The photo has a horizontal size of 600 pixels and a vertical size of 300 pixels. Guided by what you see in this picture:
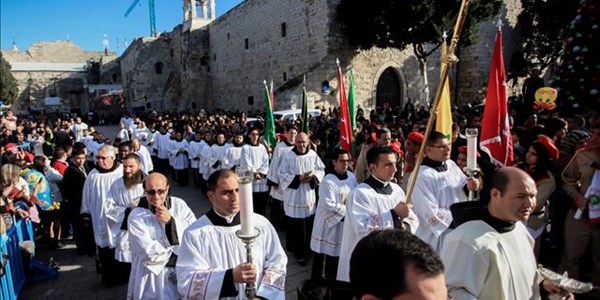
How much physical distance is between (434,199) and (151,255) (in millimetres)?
2702

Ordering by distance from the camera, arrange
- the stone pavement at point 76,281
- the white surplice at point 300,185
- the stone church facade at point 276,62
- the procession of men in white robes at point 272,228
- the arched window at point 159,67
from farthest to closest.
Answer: the arched window at point 159,67
the stone church facade at point 276,62
the white surplice at point 300,185
the stone pavement at point 76,281
the procession of men in white robes at point 272,228

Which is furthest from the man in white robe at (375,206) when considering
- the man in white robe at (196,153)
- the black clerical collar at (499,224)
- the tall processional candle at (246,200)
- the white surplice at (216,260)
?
the man in white robe at (196,153)

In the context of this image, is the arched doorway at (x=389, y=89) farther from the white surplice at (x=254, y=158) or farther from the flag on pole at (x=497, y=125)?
the flag on pole at (x=497, y=125)

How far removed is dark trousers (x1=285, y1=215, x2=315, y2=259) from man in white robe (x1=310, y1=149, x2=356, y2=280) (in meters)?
0.83

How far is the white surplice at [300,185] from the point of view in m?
5.78

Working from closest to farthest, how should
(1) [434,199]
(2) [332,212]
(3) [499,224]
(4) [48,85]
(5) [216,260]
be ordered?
(3) [499,224] < (5) [216,260] < (1) [434,199] < (2) [332,212] < (4) [48,85]

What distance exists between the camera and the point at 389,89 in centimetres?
2089

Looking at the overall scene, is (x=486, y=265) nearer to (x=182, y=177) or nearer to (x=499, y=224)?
(x=499, y=224)

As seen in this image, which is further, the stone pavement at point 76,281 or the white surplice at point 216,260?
the stone pavement at point 76,281

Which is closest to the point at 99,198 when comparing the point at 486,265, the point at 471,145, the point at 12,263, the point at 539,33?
A: the point at 12,263

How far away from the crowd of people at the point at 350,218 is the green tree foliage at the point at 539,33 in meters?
15.6

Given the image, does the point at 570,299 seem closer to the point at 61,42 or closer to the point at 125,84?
the point at 125,84

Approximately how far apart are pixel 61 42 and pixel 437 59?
186 ft

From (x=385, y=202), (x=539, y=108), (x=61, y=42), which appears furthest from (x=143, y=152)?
(x=61, y=42)
